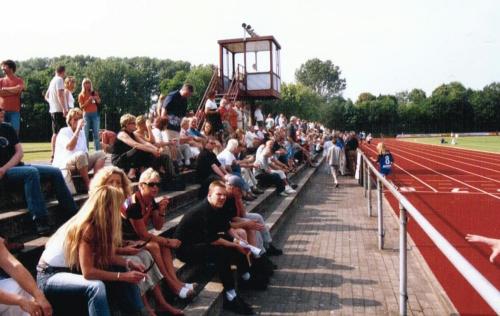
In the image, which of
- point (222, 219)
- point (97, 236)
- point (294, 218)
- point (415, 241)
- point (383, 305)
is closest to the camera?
point (97, 236)

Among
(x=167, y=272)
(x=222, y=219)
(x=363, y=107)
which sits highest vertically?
(x=363, y=107)

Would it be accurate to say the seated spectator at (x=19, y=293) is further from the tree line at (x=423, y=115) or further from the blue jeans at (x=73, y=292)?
the tree line at (x=423, y=115)

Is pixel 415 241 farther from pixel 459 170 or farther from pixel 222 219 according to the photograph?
pixel 459 170

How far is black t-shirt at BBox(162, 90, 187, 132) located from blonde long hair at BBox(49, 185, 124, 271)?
576 centimetres

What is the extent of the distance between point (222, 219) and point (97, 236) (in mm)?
2142

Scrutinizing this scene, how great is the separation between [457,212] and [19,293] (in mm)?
9866

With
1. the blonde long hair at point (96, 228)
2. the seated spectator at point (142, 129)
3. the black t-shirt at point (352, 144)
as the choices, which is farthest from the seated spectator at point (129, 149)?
the black t-shirt at point (352, 144)

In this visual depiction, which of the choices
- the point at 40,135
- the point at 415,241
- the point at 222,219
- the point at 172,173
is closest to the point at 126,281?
the point at 222,219

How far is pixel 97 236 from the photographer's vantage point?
3229 millimetres

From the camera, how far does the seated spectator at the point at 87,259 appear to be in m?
3.11

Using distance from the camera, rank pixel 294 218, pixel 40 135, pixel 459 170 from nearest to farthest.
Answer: pixel 294 218 < pixel 459 170 < pixel 40 135

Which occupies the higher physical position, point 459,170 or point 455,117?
point 455,117

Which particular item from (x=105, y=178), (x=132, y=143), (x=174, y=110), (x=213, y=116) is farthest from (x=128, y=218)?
(x=213, y=116)

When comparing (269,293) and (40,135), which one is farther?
(40,135)
